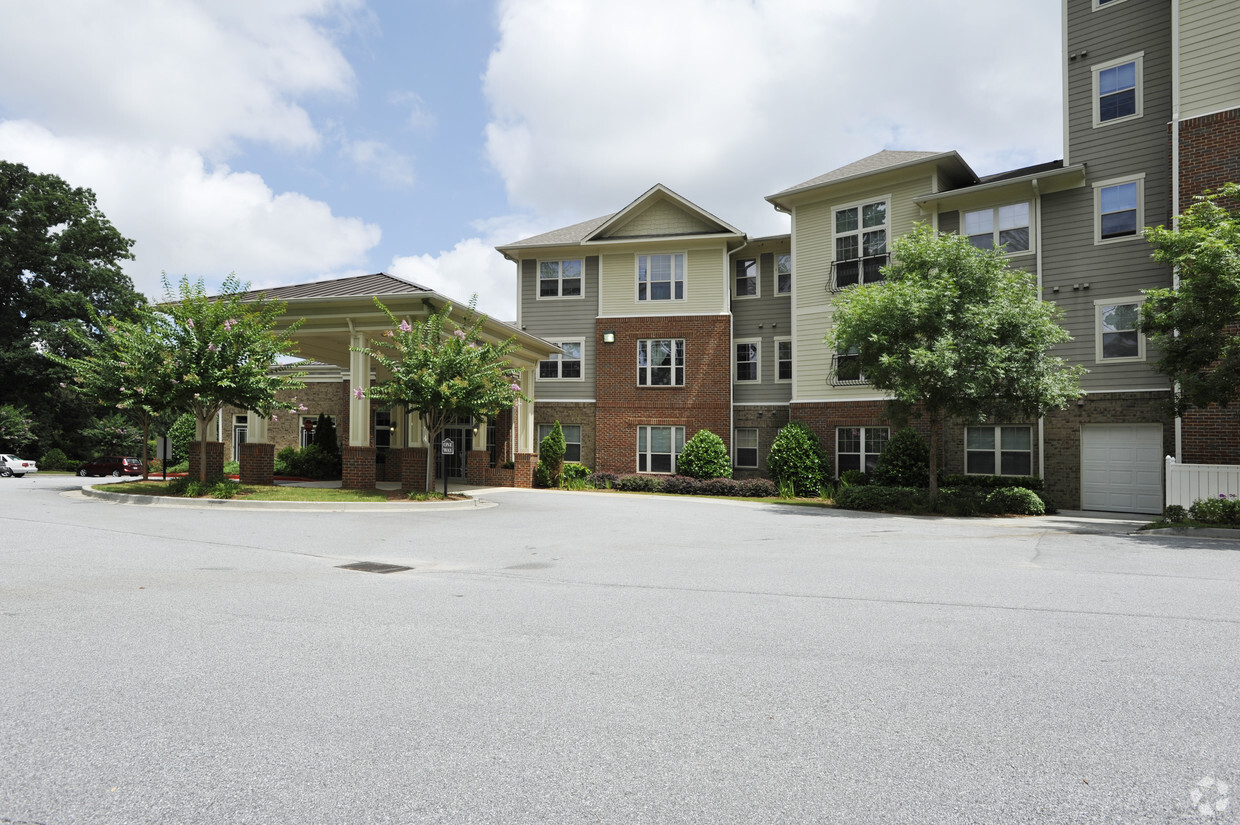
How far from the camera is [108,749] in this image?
375cm

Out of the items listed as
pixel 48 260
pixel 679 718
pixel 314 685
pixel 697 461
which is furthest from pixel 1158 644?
pixel 48 260

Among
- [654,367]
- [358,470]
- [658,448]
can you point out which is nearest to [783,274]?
[654,367]

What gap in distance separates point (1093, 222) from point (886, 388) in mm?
8291

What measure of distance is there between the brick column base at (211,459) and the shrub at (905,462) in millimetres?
19633

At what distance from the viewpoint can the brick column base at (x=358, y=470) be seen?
20641mm

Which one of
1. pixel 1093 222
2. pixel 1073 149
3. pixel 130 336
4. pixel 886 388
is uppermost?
pixel 1073 149

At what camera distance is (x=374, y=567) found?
9.93 metres

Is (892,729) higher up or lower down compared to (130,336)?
lower down

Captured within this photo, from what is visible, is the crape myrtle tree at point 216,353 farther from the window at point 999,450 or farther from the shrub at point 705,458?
the window at point 999,450

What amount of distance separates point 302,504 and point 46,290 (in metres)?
34.7

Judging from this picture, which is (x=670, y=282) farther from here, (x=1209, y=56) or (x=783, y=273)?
(x=1209, y=56)

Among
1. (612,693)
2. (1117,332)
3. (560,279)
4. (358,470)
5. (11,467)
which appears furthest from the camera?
(11,467)

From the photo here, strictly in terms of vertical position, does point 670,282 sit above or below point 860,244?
below

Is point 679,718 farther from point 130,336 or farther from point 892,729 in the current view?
point 130,336
